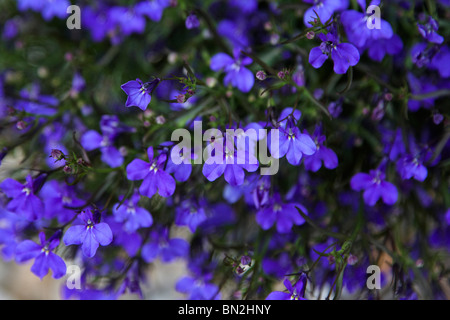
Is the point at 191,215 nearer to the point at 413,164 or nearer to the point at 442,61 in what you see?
the point at 413,164

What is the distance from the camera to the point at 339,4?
28.3 inches

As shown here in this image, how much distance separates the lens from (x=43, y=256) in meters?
0.71

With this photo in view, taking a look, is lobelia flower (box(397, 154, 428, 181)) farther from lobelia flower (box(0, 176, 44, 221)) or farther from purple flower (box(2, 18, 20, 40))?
purple flower (box(2, 18, 20, 40))

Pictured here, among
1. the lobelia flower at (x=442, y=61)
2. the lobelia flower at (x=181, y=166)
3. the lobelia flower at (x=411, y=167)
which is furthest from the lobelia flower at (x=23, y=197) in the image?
the lobelia flower at (x=442, y=61)

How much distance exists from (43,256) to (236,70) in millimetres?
440

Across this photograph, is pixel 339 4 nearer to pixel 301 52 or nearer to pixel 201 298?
pixel 301 52

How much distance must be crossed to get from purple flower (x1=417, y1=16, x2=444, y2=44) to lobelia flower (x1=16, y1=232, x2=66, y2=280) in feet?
2.22

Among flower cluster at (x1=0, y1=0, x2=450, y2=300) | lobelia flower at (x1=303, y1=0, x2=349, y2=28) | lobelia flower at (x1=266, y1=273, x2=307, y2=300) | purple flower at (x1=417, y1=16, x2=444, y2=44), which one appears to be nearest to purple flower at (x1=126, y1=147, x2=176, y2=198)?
flower cluster at (x1=0, y1=0, x2=450, y2=300)

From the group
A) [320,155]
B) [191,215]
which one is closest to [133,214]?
[191,215]

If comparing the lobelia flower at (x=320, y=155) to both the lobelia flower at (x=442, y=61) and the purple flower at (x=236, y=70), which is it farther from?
the lobelia flower at (x=442, y=61)

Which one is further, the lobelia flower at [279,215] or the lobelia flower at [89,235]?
the lobelia flower at [279,215]

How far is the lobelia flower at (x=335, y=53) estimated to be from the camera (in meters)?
0.62

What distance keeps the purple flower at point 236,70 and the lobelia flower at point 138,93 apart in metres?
0.18
